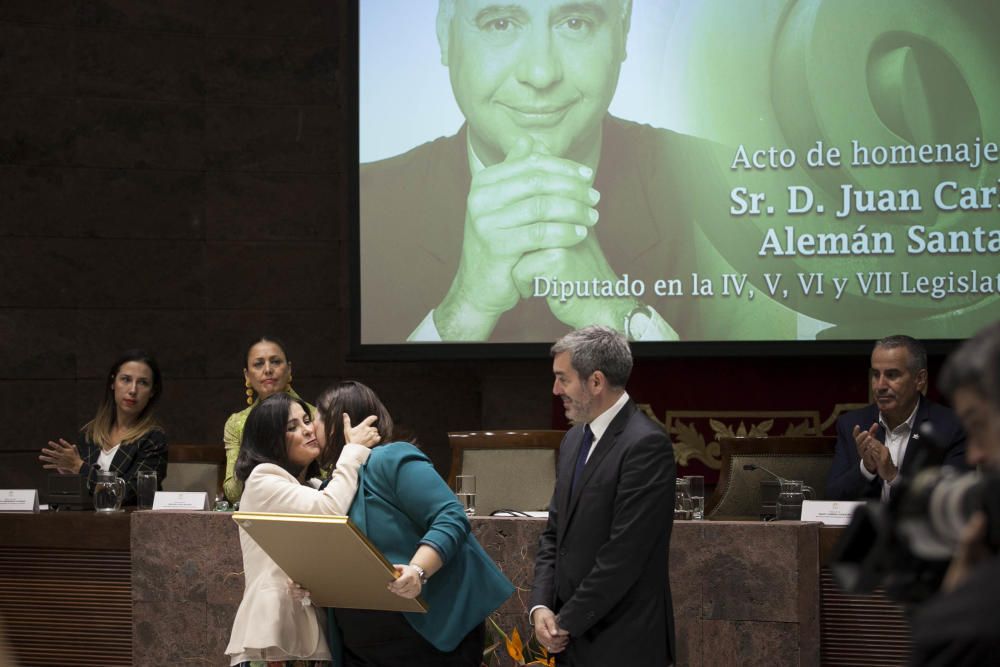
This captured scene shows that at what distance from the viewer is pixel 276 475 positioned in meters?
3.09

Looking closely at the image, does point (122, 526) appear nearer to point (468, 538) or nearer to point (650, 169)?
point (468, 538)

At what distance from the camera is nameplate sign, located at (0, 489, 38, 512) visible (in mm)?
4449

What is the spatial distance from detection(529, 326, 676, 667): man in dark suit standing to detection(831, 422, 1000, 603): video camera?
4.50ft

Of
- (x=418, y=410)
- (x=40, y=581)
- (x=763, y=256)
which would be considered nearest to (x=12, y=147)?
(x=418, y=410)

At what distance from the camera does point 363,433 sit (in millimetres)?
3020

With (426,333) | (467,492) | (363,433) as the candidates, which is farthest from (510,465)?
(363,433)

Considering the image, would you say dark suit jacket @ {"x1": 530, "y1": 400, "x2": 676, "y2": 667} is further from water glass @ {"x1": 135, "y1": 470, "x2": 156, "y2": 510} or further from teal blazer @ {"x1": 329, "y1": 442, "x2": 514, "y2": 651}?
water glass @ {"x1": 135, "y1": 470, "x2": 156, "y2": 510}

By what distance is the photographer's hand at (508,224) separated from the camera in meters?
6.11

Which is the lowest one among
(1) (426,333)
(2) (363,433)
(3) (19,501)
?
(3) (19,501)

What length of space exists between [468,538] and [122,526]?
1.65 m

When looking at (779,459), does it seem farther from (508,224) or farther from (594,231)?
(508,224)

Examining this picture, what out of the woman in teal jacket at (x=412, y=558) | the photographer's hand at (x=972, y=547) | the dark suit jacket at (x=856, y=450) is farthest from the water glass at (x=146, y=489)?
the photographer's hand at (x=972, y=547)

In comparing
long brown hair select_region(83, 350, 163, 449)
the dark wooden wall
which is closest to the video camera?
long brown hair select_region(83, 350, 163, 449)

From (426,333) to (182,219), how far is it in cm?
182
